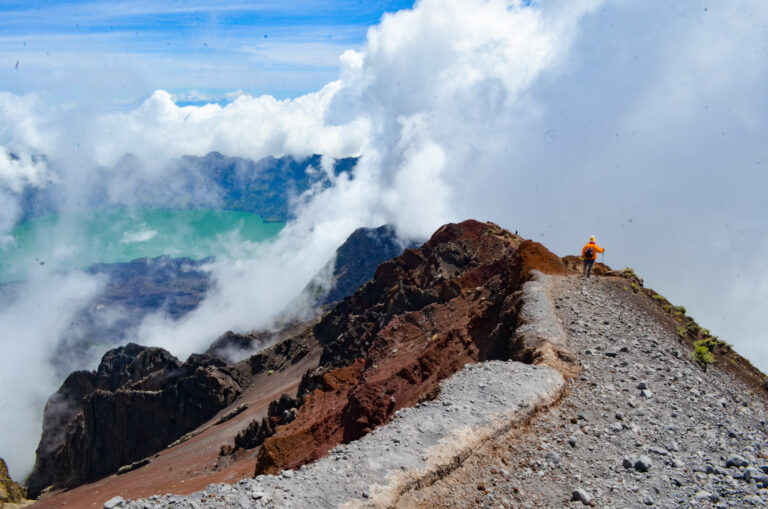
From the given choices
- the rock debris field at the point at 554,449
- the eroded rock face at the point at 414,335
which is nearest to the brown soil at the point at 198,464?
the eroded rock face at the point at 414,335

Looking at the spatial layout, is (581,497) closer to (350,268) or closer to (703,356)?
(703,356)

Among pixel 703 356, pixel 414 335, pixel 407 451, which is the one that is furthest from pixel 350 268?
pixel 407 451

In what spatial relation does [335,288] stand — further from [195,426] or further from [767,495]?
[767,495]

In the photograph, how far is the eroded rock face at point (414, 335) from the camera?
68.5ft

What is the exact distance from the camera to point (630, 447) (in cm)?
1165

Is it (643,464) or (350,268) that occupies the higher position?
(350,268)

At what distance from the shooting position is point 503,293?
84.5ft

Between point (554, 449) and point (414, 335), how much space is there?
897 inches

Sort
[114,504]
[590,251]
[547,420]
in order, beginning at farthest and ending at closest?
[590,251] → [547,420] → [114,504]

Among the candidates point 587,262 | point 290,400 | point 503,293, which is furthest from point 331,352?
point 587,262

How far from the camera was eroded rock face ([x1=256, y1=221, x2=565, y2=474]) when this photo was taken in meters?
20.9

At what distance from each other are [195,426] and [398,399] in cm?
4986

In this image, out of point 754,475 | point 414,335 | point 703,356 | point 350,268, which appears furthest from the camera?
point 350,268

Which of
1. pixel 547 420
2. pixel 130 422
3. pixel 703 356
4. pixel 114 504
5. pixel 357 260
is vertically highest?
pixel 357 260
